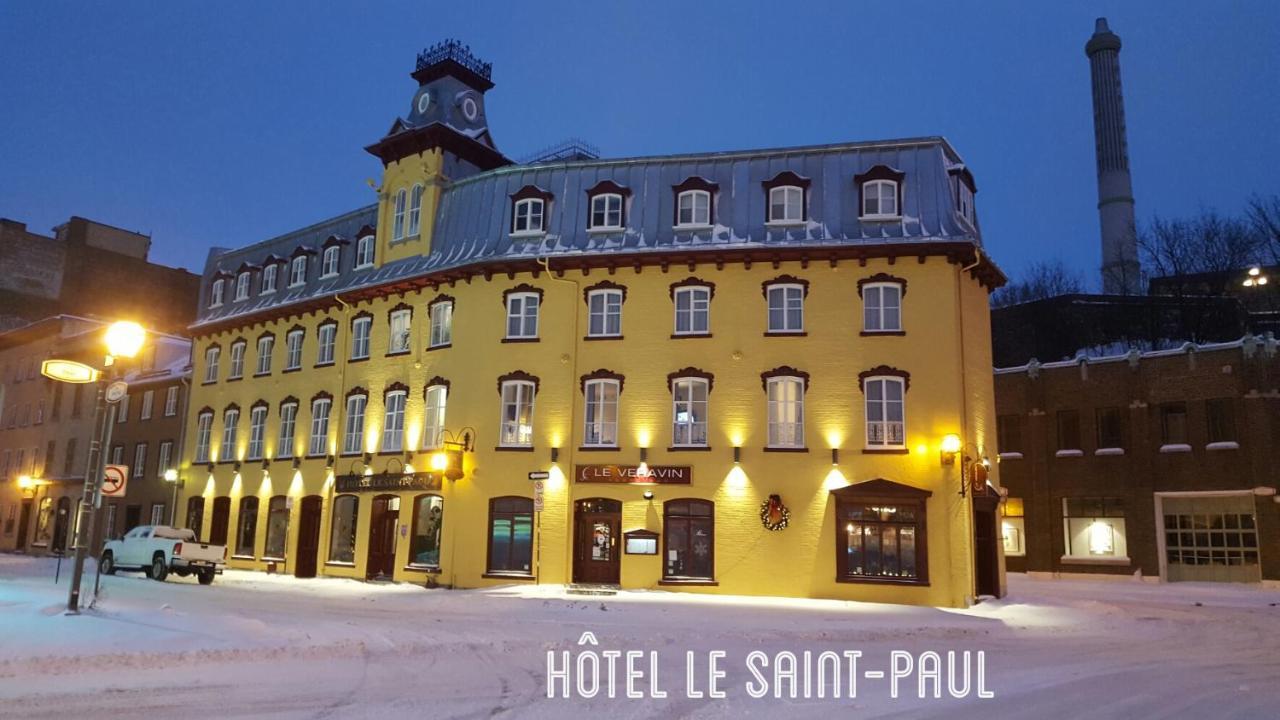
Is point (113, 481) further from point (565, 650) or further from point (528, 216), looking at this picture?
point (528, 216)

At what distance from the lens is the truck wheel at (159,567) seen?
99.5ft

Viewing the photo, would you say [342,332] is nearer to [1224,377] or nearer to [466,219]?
[466,219]

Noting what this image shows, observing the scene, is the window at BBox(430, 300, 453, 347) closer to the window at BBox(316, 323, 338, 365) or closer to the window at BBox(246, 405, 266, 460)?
the window at BBox(316, 323, 338, 365)

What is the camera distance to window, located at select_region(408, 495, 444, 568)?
31141 millimetres

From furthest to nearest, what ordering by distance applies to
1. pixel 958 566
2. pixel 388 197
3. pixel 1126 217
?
pixel 1126 217 < pixel 388 197 < pixel 958 566

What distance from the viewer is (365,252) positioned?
36062 mm

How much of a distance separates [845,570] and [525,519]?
9.41 metres

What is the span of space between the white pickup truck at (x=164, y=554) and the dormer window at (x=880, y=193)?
21856 millimetres

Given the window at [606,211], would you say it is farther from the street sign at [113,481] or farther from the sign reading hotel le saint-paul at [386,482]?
the street sign at [113,481]

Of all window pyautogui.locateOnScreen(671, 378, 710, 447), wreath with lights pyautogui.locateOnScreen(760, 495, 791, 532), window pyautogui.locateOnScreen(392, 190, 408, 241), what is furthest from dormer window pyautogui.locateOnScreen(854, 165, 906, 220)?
window pyautogui.locateOnScreen(392, 190, 408, 241)

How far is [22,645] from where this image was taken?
44.7 ft

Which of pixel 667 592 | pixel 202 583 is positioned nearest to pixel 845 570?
pixel 667 592

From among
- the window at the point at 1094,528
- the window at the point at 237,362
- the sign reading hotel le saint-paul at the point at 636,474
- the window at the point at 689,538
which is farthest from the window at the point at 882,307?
the window at the point at 237,362

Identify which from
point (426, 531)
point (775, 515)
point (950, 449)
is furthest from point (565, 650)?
point (426, 531)
